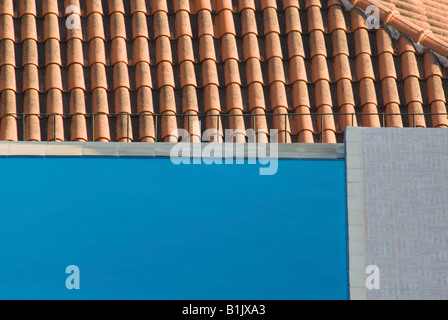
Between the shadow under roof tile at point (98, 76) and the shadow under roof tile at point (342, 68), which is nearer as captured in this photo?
the shadow under roof tile at point (98, 76)

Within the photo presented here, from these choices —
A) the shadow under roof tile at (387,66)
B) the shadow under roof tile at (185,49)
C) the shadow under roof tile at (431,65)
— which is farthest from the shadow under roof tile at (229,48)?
→ the shadow under roof tile at (431,65)

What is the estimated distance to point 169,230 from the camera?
13.2 meters

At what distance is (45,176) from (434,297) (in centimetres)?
525

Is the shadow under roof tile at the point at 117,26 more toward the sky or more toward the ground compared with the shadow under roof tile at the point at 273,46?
more toward the sky

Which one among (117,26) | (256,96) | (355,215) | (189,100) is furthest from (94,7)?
(355,215)

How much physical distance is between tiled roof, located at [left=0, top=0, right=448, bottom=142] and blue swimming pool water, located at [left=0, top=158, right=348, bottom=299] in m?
1.96

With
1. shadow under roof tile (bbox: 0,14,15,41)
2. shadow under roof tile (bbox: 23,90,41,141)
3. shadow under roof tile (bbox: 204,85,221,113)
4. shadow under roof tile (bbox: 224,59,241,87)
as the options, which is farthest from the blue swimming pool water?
shadow under roof tile (bbox: 0,14,15,41)

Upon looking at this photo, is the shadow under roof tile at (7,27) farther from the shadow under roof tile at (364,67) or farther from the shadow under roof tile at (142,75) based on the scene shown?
the shadow under roof tile at (364,67)

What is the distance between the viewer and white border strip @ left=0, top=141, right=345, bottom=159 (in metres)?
13.3

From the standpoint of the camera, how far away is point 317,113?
1565 cm

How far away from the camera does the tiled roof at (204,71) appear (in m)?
15.7

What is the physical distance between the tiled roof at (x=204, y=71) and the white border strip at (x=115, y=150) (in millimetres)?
1691

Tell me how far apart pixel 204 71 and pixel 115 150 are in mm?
3352

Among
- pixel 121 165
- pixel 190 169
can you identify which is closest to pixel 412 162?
pixel 190 169
